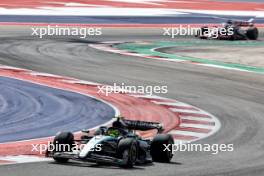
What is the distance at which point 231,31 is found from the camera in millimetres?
49469

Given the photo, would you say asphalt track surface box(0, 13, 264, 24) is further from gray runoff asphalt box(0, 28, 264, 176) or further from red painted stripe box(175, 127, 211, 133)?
red painted stripe box(175, 127, 211, 133)

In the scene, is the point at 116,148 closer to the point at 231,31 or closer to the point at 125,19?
the point at 231,31

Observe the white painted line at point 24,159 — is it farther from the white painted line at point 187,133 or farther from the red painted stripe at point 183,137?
the white painted line at point 187,133

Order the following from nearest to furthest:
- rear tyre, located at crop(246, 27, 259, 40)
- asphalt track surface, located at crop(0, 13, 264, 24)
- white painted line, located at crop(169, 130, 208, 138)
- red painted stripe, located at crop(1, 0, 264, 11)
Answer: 1. white painted line, located at crop(169, 130, 208, 138)
2. rear tyre, located at crop(246, 27, 259, 40)
3. asphalt track surface, located at crop(0, 13, 264, 24)
4. red painted stripe, located at crop(1, 0, 264, 11)

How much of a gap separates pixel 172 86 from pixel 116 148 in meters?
13.2

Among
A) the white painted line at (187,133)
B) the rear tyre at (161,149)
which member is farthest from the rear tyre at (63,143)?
the white painted line at (187,133)

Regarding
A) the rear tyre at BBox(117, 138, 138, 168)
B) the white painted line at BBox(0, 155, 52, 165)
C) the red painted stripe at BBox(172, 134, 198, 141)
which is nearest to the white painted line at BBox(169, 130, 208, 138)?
the red painted stripe at BBox(172, 134, 198, 141)

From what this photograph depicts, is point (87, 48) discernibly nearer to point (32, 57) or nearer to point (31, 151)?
point (32, 57)

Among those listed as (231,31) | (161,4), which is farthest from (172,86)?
(161,4)

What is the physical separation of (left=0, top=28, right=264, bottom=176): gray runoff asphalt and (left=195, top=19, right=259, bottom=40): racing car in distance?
105 inches

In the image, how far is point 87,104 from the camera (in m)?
25.2

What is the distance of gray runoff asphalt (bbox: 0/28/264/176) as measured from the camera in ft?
53.8

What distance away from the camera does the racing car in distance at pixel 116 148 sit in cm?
1664

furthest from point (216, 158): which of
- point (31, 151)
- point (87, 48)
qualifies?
point (87, 48)
